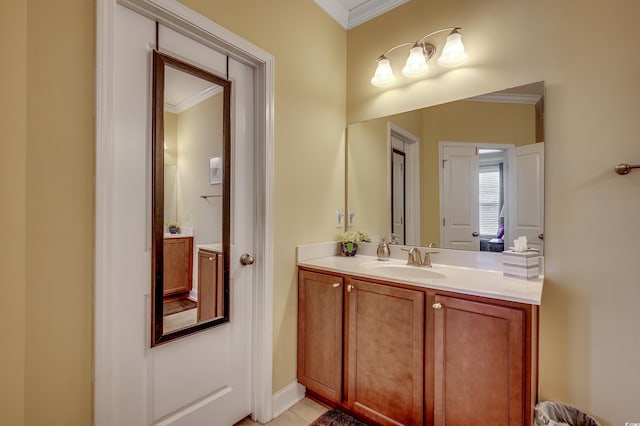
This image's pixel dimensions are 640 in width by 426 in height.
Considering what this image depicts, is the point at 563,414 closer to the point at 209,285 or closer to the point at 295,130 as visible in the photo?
the point at 209,285

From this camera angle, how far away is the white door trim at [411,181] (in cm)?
208

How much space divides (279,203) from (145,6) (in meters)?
1.12

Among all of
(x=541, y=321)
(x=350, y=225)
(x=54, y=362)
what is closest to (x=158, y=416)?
(x=54, y=362)

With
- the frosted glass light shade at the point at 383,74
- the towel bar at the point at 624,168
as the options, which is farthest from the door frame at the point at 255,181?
the towel bar at the point at 624,168

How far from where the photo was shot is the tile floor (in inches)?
68.3

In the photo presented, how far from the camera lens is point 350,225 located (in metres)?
2.37

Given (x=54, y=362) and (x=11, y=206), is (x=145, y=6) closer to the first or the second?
(x=11, y=206)

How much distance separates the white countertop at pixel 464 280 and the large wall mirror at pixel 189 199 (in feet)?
1.99

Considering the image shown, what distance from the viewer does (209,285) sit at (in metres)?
1.60

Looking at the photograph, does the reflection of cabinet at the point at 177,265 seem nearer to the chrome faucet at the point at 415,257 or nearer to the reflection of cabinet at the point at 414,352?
the reflection of cabinet at the point at 414,352

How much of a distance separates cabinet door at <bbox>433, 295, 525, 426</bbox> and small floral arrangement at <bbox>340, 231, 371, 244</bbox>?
931 millimetres

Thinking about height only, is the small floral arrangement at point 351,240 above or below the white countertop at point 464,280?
above

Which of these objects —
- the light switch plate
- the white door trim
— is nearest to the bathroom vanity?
the white door trim

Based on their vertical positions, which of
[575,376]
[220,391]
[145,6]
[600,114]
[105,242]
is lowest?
[220,391]
